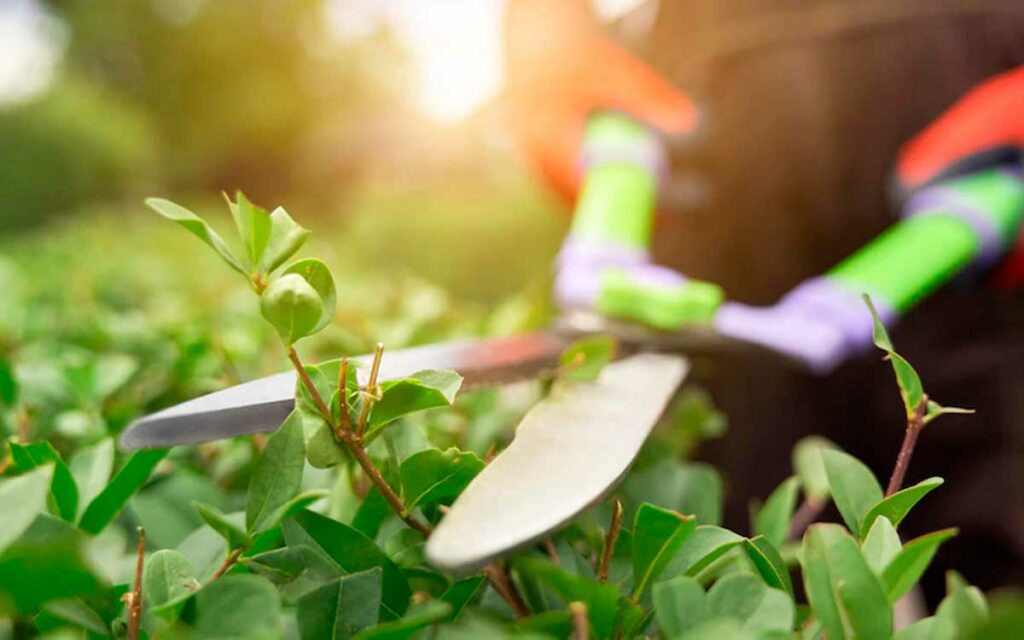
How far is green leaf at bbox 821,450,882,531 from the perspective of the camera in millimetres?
489

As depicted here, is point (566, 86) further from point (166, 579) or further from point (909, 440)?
point (166, 579)

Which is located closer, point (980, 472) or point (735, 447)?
point (980, 472)

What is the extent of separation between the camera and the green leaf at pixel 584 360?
674 millimetres

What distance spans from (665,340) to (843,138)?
2.12 ft

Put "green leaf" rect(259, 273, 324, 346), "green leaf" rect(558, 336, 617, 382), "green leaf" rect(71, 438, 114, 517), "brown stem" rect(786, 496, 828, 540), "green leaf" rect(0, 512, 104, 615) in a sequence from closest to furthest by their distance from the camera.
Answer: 1. "green leaf" rect(0, 512, 104, 615)
2. "green leaf" rect(259, 273, 324, 346)
3. "green leaf" rect(71, 438, 114, 517)
4. "green leaf" rect(558, 336, 617, 382)
5. "brown stem" rect(786, 496, 828, 540)

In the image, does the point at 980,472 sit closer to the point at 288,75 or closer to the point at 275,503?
the point at 275,503

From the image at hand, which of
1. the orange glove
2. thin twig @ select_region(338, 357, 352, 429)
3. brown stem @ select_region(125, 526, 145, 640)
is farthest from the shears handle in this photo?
brown stem @ select_region(125, 526, 145, 640)

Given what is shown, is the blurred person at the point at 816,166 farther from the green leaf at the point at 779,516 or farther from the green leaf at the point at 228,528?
the green leaf at the point at 228,528

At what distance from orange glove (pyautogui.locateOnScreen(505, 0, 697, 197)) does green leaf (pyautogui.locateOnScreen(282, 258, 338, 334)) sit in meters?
→ 0.88

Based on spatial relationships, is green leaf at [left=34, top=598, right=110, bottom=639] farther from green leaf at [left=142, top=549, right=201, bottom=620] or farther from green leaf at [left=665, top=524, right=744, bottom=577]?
green leaf at [left=665, top=524, right=744, bottom=577]

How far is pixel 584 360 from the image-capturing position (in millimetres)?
679

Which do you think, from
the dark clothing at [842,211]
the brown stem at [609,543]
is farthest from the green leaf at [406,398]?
the dark clothing at [842,211]

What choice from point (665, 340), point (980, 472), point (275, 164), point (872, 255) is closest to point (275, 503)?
point (665, 340)

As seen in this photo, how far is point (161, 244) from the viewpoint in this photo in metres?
3.25
